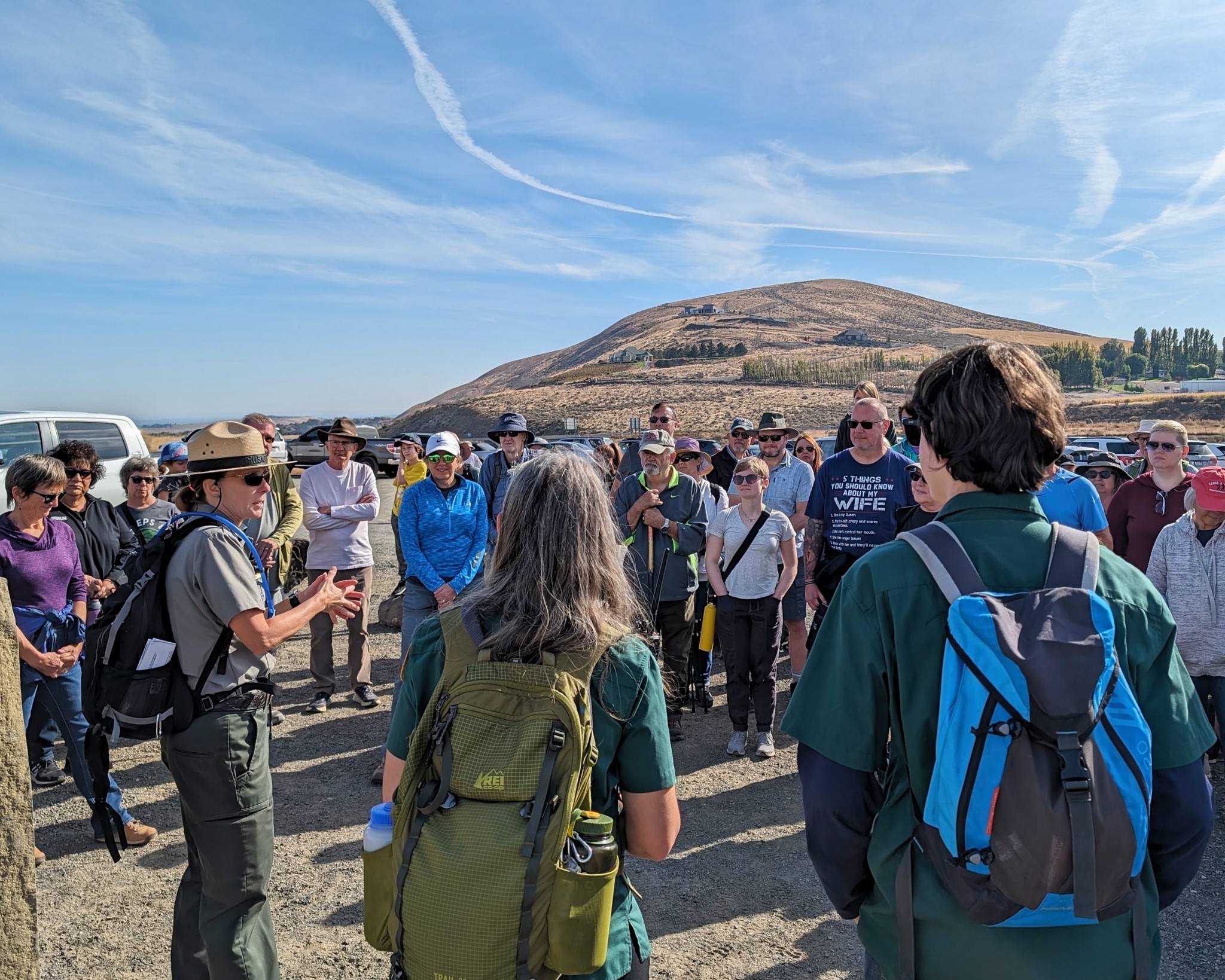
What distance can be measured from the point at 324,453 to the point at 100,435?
1922cm

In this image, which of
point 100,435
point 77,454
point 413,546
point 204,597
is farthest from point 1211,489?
point 100,435

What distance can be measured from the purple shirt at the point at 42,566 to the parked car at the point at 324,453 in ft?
69.4

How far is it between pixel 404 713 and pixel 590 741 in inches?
18.0

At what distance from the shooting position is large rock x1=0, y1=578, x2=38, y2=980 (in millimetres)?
1690

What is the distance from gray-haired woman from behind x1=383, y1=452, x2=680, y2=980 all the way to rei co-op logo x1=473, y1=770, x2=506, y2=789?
230 millimetres

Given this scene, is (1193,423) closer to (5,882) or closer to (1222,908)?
(1222,908)

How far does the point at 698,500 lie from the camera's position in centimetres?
596

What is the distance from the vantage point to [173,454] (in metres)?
7.04

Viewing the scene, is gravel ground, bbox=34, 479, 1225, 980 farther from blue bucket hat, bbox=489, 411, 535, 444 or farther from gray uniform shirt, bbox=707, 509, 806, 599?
blue bucket hat, bbox=489, 411, 535, 444

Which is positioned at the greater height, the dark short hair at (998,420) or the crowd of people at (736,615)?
the dark short hair at (998,420)

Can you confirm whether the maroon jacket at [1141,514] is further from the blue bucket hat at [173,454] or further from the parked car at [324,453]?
Answer: the parked car at [324,453]

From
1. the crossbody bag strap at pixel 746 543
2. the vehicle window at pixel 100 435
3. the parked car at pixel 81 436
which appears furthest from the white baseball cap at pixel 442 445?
the vehicle window at pixel 100 435

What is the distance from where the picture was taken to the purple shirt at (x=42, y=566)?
13.9 feet

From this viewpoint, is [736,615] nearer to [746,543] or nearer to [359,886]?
[746,543]
